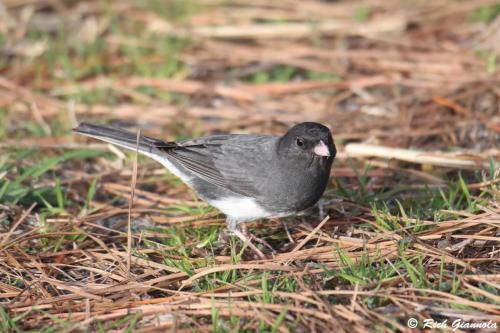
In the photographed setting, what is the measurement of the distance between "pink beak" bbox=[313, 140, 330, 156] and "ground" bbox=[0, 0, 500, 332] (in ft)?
1.50

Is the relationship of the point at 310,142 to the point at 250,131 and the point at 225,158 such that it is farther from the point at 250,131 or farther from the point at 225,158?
the point at 250,131

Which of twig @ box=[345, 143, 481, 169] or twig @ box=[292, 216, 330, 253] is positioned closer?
twig @ box=[292, 216, 330, 253]

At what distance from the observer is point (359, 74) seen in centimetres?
585

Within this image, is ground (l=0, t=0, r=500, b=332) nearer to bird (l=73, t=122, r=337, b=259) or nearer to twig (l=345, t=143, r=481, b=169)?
twig (l=345, t=143, r=481, b=169)

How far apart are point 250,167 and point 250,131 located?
136 cm

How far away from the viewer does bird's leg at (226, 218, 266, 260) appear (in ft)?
11.5

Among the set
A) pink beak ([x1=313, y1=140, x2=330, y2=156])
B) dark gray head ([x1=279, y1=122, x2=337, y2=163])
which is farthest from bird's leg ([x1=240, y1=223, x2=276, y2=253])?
pink beak ([x1=313, y1=140, x2=330, y2=156])

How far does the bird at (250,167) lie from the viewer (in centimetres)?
354

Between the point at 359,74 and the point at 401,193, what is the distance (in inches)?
77.5

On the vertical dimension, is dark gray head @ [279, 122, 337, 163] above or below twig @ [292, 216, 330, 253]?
above

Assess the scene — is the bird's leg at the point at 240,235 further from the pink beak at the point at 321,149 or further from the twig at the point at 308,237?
the pink beak at the point at 321,149

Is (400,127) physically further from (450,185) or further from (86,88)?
(86,88)

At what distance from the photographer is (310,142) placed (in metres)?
3.55

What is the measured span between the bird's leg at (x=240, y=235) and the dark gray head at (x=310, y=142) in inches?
19.5
